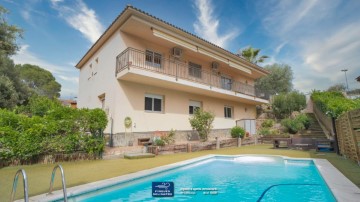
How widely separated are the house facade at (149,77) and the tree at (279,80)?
20.0 meters

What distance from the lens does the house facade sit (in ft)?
43.1

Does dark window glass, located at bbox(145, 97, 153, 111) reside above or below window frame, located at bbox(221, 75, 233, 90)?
below

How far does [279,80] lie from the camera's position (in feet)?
123

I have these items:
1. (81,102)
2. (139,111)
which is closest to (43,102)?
(81,102)

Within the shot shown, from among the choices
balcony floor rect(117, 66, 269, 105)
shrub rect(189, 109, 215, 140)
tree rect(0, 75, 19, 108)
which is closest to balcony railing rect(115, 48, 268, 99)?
balcony floor rect(117, 66, 269, 105)

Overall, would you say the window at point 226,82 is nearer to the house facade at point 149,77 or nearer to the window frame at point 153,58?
the house facade at point 149,77

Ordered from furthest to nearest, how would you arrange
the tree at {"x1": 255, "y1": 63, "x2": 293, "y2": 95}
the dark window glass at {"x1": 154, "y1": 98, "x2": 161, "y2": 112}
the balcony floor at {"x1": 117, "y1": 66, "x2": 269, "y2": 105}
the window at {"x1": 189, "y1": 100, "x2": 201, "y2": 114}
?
1. the tree at {"x1": 255, "y1": 63, "x2": 293, "y2": 95}
2. the window at {"x1": 189, "y1": 100, "x2": 201, "y2": 114}
3. the dark window glass at {"x1": 154, "y1": 98, "x2": 161, "y2": 112}
4. the balcony floor at {"x1": 117, "y1": 66, "x2": 269, "y2": 105}

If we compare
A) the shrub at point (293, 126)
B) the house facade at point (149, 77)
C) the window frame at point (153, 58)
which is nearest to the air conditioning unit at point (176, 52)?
the house facade at point (149, 77)

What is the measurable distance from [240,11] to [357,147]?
11.6 metres

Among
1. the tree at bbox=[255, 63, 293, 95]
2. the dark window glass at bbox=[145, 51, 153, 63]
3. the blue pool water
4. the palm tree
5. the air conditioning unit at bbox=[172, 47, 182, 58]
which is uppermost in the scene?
the palm tree

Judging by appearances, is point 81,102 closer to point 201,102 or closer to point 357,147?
point 201,102

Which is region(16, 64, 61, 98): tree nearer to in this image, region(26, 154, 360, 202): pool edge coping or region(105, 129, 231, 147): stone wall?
region(105, 129, 231, 147): stone wall

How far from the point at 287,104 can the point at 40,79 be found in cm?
5011

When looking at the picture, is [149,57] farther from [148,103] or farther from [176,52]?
[148,103]
